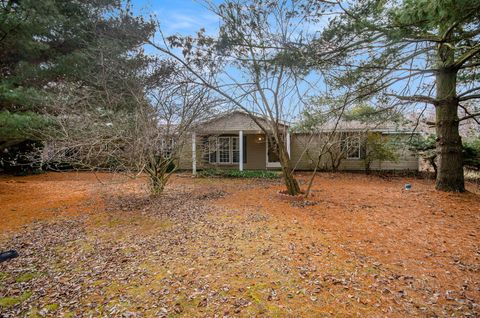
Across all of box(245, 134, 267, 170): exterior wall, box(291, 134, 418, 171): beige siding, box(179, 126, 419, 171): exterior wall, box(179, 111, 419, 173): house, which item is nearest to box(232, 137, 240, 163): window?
box(179, 111, 419, 173): house

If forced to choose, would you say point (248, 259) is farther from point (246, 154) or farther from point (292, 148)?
point (292, 148)

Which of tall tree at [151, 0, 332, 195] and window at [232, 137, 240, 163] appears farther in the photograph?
window at [232, 137, 240, 163]

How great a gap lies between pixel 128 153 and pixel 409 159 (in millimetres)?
14905

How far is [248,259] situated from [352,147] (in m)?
12.5

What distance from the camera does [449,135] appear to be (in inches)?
293

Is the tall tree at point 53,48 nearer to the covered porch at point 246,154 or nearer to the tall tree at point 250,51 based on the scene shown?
the tall tree at point 250,51

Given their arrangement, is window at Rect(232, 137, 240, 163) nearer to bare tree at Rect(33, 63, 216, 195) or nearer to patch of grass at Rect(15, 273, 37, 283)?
bare tree at Rect(33, 63, 216, 195)

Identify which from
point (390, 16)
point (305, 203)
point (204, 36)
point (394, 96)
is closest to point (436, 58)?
point (394, 96)

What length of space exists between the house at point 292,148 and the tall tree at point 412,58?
16.2 feet

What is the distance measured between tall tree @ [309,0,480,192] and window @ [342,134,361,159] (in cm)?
537

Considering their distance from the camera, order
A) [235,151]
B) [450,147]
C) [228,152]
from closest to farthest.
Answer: [450,147], [235,151], [228,152]

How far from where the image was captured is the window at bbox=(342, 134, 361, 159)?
13466 mm

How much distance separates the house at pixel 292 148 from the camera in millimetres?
13219

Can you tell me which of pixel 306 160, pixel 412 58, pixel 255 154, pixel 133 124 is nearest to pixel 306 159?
pixel 306 160
